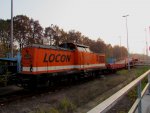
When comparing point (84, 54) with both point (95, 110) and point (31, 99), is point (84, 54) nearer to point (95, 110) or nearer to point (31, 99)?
point (31, 99)

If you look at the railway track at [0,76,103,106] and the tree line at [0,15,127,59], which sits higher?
the tree line at [0,15,127,59]

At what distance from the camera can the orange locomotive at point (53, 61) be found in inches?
567

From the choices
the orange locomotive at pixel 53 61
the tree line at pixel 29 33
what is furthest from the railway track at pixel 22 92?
the tree line at pixel 29 33

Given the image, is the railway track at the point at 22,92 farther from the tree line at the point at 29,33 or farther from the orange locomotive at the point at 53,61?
the tree line at the point at 29,33

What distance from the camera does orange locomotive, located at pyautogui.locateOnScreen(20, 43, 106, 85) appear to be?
14.4 metres

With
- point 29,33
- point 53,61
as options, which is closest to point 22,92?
point 53,61

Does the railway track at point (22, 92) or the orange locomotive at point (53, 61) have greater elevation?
the orange locomotive at point (53, 61)

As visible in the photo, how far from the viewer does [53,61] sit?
1617cm

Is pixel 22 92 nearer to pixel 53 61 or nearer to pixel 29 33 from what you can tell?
pixel 53 61

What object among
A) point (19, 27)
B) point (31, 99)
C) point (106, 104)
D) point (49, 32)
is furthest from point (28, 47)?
point (49, 32)

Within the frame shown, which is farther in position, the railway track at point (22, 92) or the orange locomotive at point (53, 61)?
the orange locomotive at point (53, 61)

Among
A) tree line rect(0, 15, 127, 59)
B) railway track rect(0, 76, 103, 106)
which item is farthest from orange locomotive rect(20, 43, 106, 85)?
tree line rect(0, 15, 127, 59)

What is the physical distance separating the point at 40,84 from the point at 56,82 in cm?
253

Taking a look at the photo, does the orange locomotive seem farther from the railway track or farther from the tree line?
the tree line
